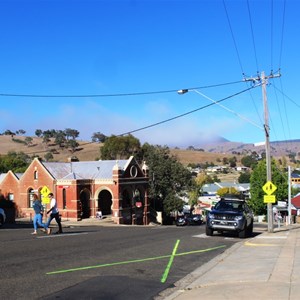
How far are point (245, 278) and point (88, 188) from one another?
46.1 m

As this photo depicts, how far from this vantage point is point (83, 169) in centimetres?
5759

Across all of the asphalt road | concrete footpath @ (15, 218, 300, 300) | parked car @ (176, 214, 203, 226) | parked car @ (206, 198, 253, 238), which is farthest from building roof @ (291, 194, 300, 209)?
concrete footpath @ (15, 218, 300, 300)

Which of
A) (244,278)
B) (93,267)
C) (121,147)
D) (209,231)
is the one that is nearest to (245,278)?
(244,278)

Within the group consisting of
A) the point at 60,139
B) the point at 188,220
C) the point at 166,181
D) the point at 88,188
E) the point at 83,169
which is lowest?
the point at 188,220

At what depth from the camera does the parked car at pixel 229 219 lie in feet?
66.6

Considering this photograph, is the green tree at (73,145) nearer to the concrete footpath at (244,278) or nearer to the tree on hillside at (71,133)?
the tree on hillside at (71,133)

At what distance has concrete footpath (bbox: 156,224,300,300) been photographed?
311 inches

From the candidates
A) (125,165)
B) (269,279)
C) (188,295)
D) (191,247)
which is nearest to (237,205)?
(191,247)

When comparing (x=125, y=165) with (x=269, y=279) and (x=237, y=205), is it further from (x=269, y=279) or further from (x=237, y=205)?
(x=269, y=279)

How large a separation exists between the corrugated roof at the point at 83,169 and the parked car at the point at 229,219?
33897 millimetres

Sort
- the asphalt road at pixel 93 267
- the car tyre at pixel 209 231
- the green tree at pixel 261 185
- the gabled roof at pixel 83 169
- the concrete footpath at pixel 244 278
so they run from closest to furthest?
the concrete footpath at pixel 244 278 → the asphalt road at pixel 93 267 → the car tyre at pixel 209 231 → the gabled roof at pixel 83 169 → the green tree at pixel 261 185

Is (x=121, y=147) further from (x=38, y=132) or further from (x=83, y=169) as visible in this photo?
(x=38, y=132)

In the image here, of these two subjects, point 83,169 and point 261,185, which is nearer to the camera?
point 83,169

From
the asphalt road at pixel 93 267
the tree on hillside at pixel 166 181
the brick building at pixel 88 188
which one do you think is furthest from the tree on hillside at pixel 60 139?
the asphalt road at pixel 93 267
